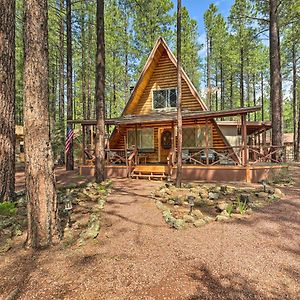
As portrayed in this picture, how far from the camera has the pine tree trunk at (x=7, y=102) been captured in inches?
227

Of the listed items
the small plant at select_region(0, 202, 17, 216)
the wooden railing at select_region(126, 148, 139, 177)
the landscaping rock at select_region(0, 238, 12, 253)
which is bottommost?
the landscaping rock at select_region(0, 238, 12, 253)

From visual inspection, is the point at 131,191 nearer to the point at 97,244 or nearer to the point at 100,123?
the point at 100,123

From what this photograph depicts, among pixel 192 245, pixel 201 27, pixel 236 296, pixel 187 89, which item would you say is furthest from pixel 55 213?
pixel 201 27

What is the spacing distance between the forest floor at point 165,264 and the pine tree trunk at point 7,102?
2.54 m

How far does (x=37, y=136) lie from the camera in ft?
12.7

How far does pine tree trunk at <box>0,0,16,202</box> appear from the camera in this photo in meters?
5.77

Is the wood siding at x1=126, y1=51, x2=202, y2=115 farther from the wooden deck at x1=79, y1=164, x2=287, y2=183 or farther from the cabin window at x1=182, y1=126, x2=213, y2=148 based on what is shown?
the wooden deck at x1=79, y1=164, x2=287, y2=183

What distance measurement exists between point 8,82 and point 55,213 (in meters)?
4.04

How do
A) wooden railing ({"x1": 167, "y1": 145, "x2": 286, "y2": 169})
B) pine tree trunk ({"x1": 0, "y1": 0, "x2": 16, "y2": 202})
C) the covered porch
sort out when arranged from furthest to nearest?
wooden railing ({"x1": 167, "y1": 145, "x2": 286, "y2": 169}), the covered porch, pine tree trunk ({"x1": 0, "y1": 0, "x2": 16, "y2": 202})

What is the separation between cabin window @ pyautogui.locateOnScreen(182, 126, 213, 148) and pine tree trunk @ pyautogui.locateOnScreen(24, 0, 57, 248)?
10526 mm

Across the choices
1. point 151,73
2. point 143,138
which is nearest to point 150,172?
point 143,138

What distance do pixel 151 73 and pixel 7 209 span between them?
Answer: 1185 centimetres

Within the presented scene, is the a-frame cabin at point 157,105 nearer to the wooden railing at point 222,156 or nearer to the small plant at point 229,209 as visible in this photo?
the wooden railing at point 222,156

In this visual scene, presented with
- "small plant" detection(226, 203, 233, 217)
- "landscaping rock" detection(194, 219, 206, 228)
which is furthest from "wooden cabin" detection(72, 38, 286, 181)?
"landscaping rock" detection(194, 219, 206, 228)
